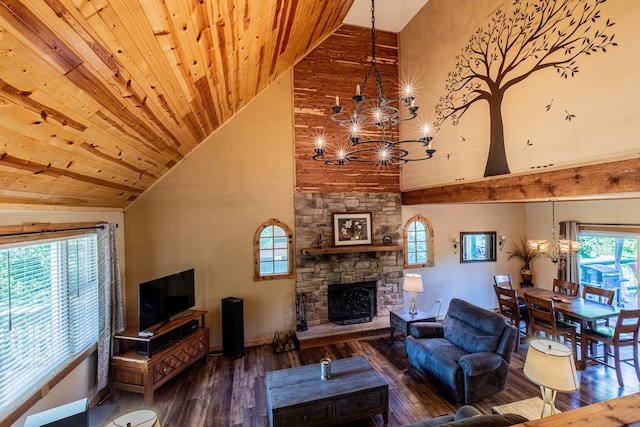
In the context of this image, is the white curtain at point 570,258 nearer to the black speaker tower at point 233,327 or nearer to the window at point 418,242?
the window at point 418,242

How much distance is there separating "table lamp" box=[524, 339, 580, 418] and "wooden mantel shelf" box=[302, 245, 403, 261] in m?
3.43

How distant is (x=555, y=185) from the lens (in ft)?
9.91

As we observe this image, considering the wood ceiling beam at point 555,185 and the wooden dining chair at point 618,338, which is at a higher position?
the wood ceiling beam at point 555,185

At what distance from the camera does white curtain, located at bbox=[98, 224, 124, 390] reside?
3648 millimetres

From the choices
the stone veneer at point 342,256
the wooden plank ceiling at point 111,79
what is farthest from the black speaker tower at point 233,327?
the wooden plank ceiling at point 111,79

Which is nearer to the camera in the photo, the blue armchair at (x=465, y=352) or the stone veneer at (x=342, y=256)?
the blue armchair at (x=465, y=352)

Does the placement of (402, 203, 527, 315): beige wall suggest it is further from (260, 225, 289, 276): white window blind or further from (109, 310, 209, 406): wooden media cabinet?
(109, 310, 209, 406): wooden media cabinet

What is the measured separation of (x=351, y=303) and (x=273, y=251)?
6.16 ft

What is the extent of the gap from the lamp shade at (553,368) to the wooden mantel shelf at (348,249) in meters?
3.45

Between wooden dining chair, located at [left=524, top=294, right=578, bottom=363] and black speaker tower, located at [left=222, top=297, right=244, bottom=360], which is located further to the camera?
black speaker tower, located at [left=222, top=297, right=244, bottom=360]

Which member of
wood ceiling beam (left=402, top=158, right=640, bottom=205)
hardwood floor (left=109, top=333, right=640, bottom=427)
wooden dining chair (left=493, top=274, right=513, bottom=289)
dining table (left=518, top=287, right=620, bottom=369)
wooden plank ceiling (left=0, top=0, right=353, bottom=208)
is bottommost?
hardwood floor (left=109, top=333, right=640, bottom=427)

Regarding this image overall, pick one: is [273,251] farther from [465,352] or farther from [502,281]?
[502,281]

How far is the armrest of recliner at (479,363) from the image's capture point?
338 centimetres

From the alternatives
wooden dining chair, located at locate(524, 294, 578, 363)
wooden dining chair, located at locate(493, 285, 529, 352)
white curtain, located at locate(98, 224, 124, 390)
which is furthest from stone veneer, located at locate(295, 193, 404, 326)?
white curtain, located at locate(98, 224, 124, 390)
